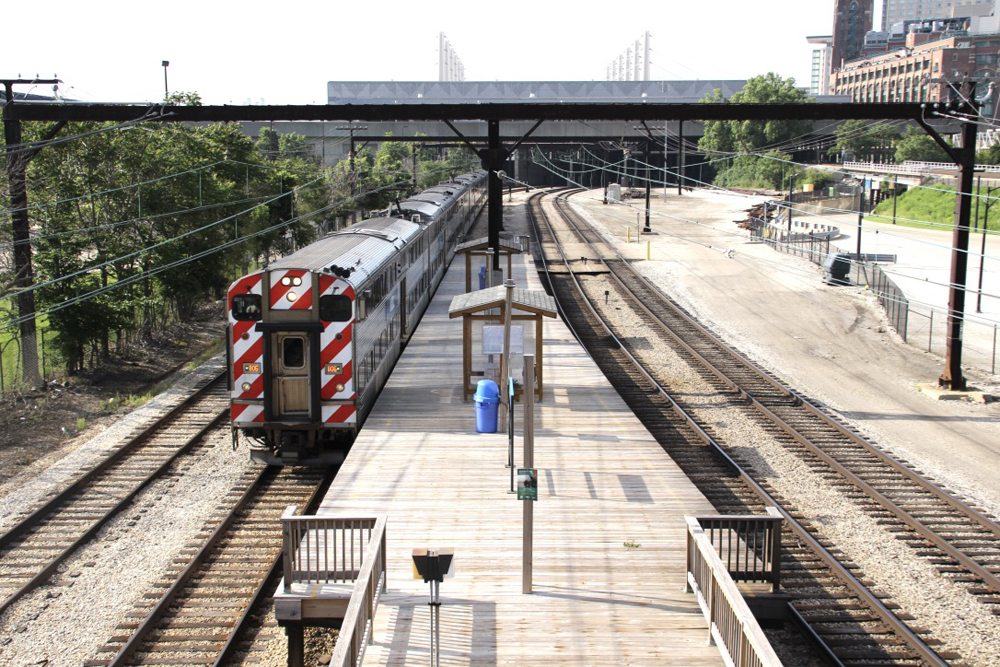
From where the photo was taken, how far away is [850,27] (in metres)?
172

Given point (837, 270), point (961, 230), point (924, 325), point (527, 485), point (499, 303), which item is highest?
point (961, 230)

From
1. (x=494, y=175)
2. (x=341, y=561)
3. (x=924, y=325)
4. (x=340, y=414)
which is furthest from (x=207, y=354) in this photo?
(x=924, y=325)

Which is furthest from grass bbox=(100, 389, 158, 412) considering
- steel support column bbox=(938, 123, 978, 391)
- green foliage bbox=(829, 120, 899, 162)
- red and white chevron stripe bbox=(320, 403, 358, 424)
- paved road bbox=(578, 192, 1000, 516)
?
green foliage bbox=(829, 120, 899, 162)

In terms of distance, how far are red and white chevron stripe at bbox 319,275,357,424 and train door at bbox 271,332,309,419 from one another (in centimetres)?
30

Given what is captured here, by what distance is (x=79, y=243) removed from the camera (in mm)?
22812

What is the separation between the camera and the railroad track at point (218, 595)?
31.4 ft

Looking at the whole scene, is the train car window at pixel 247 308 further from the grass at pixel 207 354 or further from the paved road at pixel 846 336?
the paved road at pixel 846 336

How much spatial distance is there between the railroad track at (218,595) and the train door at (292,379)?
3.97 ft

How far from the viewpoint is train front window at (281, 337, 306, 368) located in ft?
46.8

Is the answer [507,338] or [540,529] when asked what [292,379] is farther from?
[540,529]

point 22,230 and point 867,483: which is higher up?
point 22,230

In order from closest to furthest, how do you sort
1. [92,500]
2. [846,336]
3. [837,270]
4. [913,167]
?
[92,500] < [846,336] < [837,270] < [913,167]

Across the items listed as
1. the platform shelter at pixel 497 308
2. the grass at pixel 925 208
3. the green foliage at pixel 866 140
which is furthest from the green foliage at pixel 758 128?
the platform shelter at pixel 497 308

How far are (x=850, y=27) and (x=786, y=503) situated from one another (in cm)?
17866
